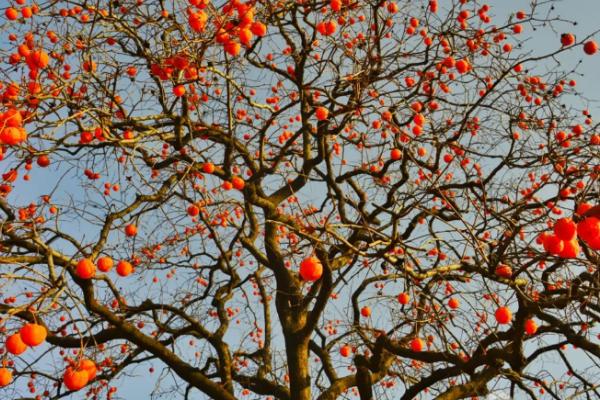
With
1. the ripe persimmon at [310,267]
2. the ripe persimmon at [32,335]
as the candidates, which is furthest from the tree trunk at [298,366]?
the ripe persimmon at [32,335]

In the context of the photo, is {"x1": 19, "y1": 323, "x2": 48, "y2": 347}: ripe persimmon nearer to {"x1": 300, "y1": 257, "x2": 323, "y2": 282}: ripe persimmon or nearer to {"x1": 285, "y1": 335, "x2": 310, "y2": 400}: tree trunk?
{"x1": 300, "y1": 257, "x2": 323, "y2": 282}: ripe persimmon

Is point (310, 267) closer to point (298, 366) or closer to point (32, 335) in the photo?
point (32, 335)

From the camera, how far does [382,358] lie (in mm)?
4828

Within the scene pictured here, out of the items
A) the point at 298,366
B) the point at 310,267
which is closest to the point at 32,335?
the point at 310,267

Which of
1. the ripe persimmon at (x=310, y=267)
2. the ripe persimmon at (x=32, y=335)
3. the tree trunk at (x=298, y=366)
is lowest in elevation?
the ripe persimmon at (x=32, y=335)

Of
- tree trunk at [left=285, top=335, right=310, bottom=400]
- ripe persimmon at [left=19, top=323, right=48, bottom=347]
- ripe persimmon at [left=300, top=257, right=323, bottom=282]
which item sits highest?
tree trunk at [left=285, top=335, right=310, bottom=400]

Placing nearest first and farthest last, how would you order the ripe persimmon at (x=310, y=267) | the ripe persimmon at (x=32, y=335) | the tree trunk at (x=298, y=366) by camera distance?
1. the ripe persimmon at (x=32, y=335)
2. the ripe persimmon at (x=310, y=267)
3. the tree trunk at (x=298, y=366)

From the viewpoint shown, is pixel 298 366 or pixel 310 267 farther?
pixel 298 366

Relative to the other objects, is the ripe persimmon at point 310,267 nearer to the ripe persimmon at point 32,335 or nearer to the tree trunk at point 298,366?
the ripe persimmon at point 32,335

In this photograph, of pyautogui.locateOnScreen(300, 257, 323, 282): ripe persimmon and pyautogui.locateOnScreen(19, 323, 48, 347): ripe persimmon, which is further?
pyautogui.locateOnScreen(300, 257, 323, 282): ripe persimmon

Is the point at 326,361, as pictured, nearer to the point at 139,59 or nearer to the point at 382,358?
the point at 382,358

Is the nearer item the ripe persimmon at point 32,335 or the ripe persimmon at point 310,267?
the ripe persimmon at point 32,335

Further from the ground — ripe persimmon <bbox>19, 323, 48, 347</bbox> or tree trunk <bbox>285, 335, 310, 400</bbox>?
tree trunk <bbox>285, 335, 310, 400</bbox>

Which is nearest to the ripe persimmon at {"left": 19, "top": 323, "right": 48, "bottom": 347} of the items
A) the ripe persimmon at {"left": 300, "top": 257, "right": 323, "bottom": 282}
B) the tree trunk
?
the ripe persimmon at {"left": 300, "top": 257, "right": 323, "bottom": 282}
